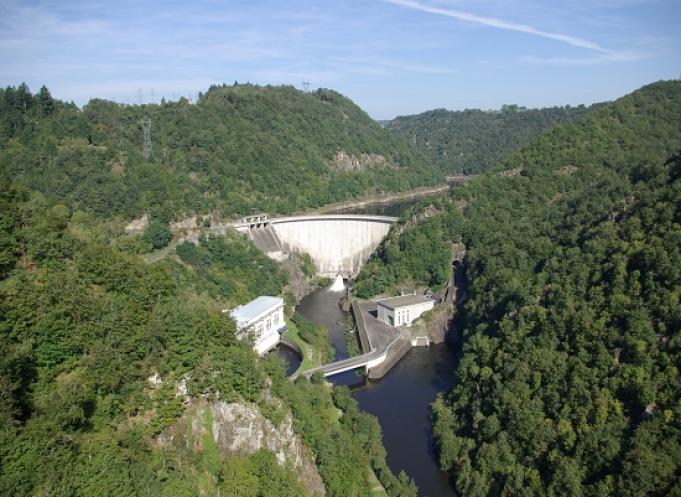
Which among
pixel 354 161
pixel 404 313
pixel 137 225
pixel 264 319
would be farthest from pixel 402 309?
pixel 354 161

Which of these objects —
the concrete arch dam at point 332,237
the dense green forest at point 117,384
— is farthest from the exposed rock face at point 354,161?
the dense green forest at point 117,384

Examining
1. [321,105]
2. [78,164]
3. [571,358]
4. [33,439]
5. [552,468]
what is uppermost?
[321,105]

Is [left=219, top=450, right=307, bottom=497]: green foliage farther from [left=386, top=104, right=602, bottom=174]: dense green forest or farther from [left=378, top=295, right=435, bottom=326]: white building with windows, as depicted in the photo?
[left=386, top=104, right=602, bottom=174]: dense green forest

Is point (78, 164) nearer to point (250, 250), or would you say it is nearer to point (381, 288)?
point (250, 250)

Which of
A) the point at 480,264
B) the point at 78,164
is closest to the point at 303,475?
the point at 480,264

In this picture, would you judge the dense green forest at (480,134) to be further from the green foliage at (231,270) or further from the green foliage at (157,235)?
the green foliage at (157,235)

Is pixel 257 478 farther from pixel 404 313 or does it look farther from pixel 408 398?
pixel 404 313
